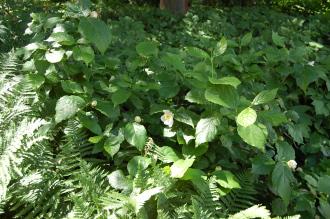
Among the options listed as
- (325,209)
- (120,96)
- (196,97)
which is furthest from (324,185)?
(120,96)

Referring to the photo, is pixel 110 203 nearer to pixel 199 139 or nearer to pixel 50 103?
pixel 199 139

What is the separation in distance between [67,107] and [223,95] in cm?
80

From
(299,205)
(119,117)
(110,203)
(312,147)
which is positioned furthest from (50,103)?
(312,147)

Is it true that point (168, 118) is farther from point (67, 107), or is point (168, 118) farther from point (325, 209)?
point (325, 209)

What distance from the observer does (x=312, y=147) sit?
119 inches

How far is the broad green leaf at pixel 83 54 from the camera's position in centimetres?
242

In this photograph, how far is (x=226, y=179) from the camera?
2174 mm

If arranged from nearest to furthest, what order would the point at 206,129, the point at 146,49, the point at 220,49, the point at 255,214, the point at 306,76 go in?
the point at 255,214, the point at 206,129, the point at 220,49, the point at 146,49, the point at 306,76

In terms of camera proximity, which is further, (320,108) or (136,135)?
(320,108)

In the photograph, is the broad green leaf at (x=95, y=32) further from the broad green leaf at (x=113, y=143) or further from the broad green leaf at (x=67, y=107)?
the broad green leaf at (x=113, y=143)

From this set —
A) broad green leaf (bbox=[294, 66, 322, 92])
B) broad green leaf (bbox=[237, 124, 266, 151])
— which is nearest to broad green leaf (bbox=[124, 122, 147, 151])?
broad green leaf (bbox=[237, 124, 266, 151])

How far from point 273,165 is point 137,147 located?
70cm

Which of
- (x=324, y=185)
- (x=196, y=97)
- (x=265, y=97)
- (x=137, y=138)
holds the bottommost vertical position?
(x=324, y=185)

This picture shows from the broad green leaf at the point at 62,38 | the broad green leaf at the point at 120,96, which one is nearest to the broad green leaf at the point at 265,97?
the broad green leaf at the point at 120,96
